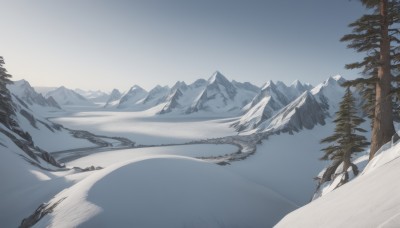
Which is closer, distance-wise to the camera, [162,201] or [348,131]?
[162,201]

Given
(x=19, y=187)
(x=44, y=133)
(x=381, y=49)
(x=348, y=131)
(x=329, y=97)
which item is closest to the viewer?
(x=381, y=49)

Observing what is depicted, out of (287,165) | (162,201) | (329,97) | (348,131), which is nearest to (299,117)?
(287,165)

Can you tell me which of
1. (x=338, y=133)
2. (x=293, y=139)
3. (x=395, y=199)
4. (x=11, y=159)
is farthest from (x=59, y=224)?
(x=293, y=139)

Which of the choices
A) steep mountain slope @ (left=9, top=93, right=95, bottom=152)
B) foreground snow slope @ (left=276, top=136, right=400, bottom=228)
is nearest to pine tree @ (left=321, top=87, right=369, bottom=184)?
foreground snow slope @ (left=276, top=136, right=400, bottom=228)

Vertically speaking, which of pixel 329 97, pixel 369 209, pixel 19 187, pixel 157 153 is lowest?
pixel 329 97

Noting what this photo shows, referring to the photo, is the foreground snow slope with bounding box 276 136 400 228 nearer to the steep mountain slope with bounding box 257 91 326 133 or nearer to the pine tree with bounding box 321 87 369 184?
the pine tree with bounding box 321 87 369 184

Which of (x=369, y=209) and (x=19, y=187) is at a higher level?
(x=19, y=187)

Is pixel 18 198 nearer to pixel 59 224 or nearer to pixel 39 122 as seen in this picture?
pixel 59 224

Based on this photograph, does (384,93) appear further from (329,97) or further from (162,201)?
(329,97)

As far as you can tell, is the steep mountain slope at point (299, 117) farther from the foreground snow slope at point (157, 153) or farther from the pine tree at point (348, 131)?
the pine tree at point (348, 131)
